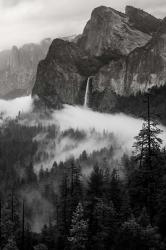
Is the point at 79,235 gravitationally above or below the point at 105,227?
below

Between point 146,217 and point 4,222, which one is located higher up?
point 146,217

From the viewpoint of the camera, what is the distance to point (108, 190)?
225ft

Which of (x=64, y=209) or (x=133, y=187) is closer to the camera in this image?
(x=133, y=187)

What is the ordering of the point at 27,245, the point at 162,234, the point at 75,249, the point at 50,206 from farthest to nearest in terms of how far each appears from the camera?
the point at 50,206 < the point at 27,245 < the point at 75,249 < the point at 162,234

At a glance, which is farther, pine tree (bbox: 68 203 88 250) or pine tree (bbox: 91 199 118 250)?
pine tree (bbox: 68 203 88 250)

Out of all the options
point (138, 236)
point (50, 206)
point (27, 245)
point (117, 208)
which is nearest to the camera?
point (138, 236)

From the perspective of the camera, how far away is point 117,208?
6494 cm

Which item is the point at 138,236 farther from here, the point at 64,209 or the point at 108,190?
the point at 64,209

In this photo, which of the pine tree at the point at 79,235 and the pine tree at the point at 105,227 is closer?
the pine tree at the point at 105,227

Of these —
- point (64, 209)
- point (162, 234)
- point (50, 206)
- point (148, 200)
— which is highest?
point (148, 200)

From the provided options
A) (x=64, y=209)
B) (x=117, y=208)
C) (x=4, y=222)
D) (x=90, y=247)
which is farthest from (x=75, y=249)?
(x=4, y=222)

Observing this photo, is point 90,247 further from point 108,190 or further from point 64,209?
point 64,209

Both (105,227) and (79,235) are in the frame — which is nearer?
(105,227)

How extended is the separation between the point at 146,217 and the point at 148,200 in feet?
6.94
